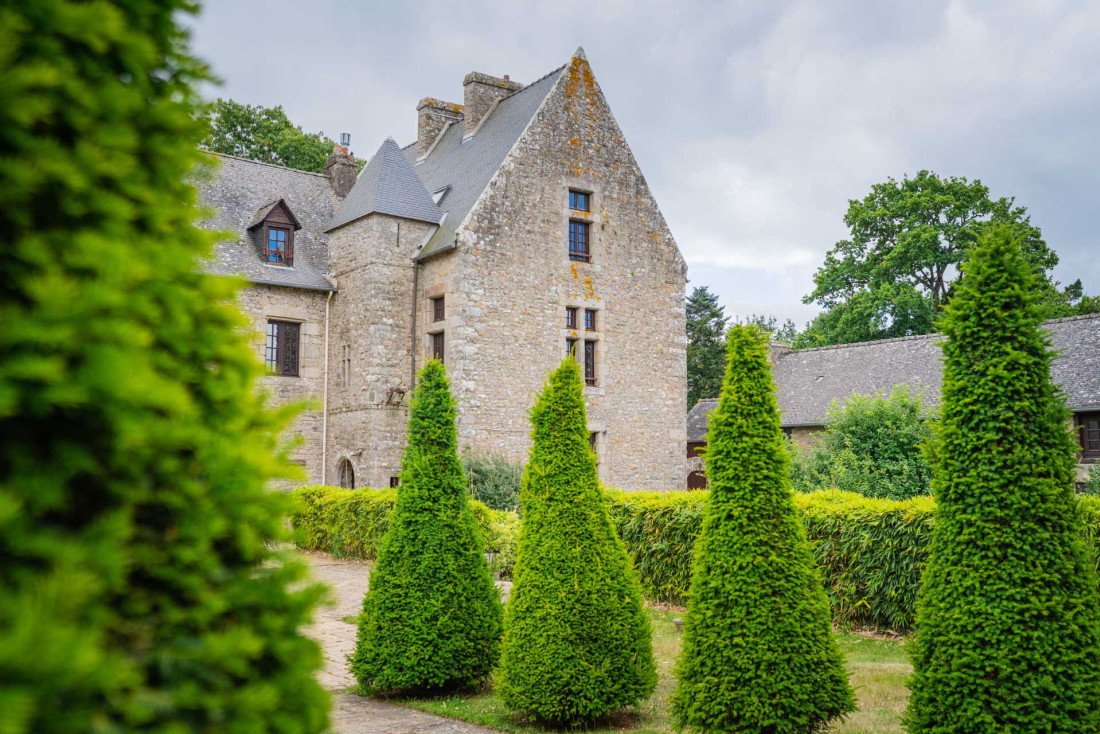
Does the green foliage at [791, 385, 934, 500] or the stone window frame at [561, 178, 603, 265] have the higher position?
the stone window frame at [561, 178, 603, 265]

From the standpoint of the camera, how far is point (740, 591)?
576 cm

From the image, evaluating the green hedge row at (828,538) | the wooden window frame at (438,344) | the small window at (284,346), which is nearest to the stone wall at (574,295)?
the wooden window frame at (438,344)

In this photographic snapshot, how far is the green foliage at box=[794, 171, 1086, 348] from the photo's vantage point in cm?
3909

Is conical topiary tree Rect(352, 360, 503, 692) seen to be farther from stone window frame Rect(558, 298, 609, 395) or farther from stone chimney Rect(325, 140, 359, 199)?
stone chimney Rect(325, 140, 359, 199)

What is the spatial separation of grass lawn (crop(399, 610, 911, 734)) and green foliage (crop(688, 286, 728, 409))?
104 feet

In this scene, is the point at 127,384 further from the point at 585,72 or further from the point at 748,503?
the point at 585,72

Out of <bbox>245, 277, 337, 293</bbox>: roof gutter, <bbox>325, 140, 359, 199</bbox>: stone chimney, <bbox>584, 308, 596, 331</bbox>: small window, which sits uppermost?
<bbox>325, 140, 359, 199</bbox>: stone chimney

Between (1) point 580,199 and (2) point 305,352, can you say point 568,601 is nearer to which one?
(2) point 305,352

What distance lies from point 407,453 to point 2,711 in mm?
6640

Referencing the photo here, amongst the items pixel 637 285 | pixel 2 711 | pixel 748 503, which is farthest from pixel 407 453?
pixel 637 285

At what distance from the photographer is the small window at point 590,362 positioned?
21.8m

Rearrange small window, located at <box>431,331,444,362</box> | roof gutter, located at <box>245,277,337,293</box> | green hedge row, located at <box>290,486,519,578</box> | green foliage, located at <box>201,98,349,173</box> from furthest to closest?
green foliage, located at <box>201,98,349,173</box> → roof gutter, located at <box>245,277,337,293</box> → small window, located at <box>431,331,444,362</box> → green hedge row, located at <box>290,486,519,578</box>

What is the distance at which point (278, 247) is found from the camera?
72.8 ft

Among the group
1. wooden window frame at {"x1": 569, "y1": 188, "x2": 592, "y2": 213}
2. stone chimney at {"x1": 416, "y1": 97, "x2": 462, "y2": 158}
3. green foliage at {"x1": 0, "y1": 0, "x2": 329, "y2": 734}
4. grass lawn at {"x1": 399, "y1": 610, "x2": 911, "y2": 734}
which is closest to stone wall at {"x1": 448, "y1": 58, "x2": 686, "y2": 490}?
wooden window frame at {"x1": 569, "y1": 188, "x2": 592, "y2": 213}
